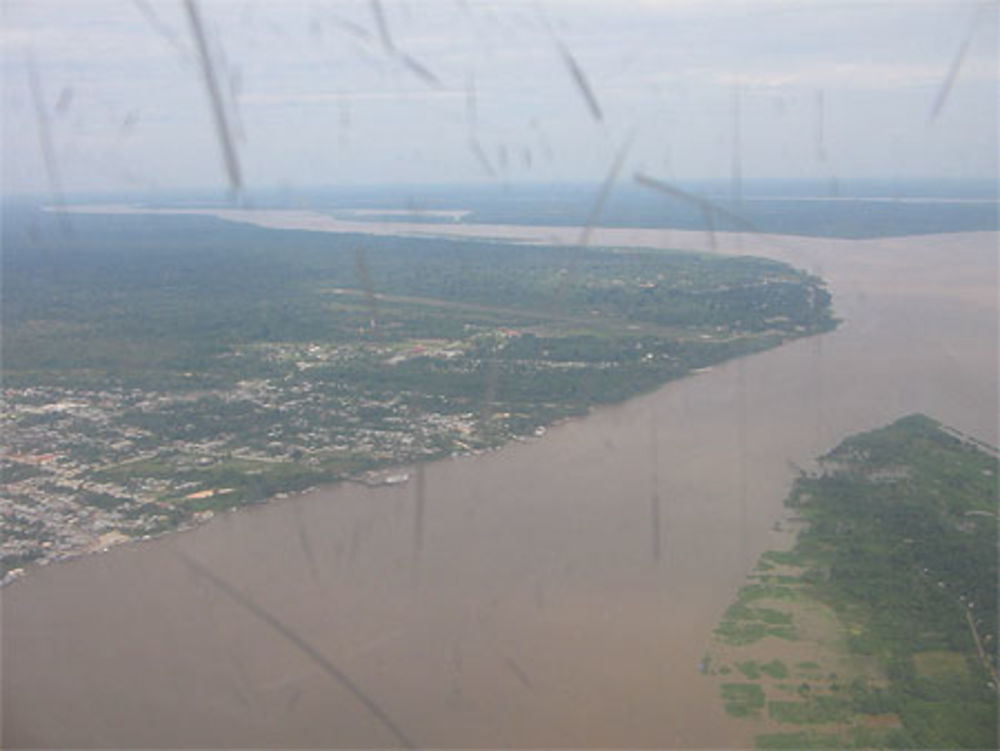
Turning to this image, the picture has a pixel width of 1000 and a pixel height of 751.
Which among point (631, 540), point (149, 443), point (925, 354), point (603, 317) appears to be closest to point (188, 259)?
point (603, 317)

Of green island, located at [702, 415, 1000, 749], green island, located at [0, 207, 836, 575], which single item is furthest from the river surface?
green island, located at [0, 207, 836, 575]

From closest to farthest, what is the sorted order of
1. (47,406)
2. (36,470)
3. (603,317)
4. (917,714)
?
(917,714) < (36,470) < (47,406) < (603,317)

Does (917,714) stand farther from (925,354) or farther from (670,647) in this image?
(925,354)

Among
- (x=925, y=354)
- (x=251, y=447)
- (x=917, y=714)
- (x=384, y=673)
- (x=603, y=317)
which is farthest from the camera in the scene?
(x=603, y=317)

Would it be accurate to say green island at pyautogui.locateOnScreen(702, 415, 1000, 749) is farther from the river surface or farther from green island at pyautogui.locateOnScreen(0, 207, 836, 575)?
green island at pyautogui.locateOnScreen(0, 207, 836, 575)

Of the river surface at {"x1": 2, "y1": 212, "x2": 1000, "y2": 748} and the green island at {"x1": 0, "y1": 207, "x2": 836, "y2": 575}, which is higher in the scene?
the green island at {"x1": 0, "y1": 207, "x2": 836, "y2": 575}
